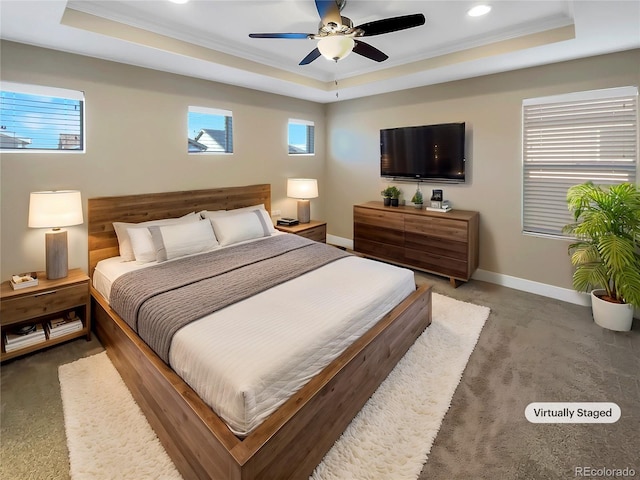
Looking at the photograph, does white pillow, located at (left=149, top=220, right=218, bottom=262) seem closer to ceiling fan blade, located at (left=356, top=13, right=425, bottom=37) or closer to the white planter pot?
ceiling fan blade, located at (left=356, top=13, right=425, bottom=37)

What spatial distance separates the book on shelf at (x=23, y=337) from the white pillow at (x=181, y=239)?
106 cm

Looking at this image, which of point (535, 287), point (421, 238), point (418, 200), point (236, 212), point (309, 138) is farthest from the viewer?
point (309, 138)

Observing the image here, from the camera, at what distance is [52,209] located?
8.87 feet

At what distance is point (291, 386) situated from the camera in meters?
1.66

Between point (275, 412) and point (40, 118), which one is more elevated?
point (40, 118)

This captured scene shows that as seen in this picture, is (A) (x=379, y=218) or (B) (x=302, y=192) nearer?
(A) (x=379, y=218)

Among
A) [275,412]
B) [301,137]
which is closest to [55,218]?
[275,412]

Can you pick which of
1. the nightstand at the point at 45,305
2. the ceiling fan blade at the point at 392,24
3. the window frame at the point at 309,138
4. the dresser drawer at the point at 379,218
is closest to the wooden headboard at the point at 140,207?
the nightstand at the point at 45,305

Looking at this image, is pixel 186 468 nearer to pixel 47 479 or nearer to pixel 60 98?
pixel 47 479

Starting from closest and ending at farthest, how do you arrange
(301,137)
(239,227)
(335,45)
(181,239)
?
(335,45), (181,239), (239,227), (301,137)

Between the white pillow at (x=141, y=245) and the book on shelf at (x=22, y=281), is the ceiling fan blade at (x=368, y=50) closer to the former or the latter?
the white pillow at (x=141, y=245)

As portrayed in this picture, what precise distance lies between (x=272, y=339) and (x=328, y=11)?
85.0 inches

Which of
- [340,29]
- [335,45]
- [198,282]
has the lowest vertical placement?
[198,282]

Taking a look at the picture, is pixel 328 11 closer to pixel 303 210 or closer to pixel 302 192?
pixel 302 192
